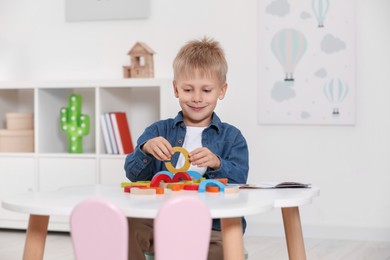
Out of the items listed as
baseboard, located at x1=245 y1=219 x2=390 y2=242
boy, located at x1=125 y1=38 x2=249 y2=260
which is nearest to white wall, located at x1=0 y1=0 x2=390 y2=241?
baseboard, located at x1=245 y1=219 x2=390 y2=242

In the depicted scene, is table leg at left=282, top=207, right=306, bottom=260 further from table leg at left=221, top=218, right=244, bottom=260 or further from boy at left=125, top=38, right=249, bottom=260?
table leg at left=221, top=218, right=244, bottom=260

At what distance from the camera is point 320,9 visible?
3.48 meters

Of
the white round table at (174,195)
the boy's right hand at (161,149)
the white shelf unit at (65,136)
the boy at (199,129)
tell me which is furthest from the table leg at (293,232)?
the white shelf unit at (65,136)

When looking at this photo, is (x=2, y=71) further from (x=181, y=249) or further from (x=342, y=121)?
(x=181, y=249)

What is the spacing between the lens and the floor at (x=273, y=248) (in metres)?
3.02

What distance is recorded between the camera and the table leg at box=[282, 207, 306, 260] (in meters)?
1.78

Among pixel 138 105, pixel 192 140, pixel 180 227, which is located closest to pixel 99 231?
pixel 180 227

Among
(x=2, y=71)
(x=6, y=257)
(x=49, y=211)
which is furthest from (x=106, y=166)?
(x=49, y=211)

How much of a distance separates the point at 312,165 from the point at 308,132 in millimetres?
169

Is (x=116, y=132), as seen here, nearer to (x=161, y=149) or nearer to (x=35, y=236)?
(x=161, y=149)

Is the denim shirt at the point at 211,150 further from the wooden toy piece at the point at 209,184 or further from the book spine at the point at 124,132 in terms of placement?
the book spine at the point at 124,132

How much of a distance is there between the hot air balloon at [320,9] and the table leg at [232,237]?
2280 millimetres

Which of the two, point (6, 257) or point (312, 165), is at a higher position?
point (312, 165)

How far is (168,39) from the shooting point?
3.71 meters
